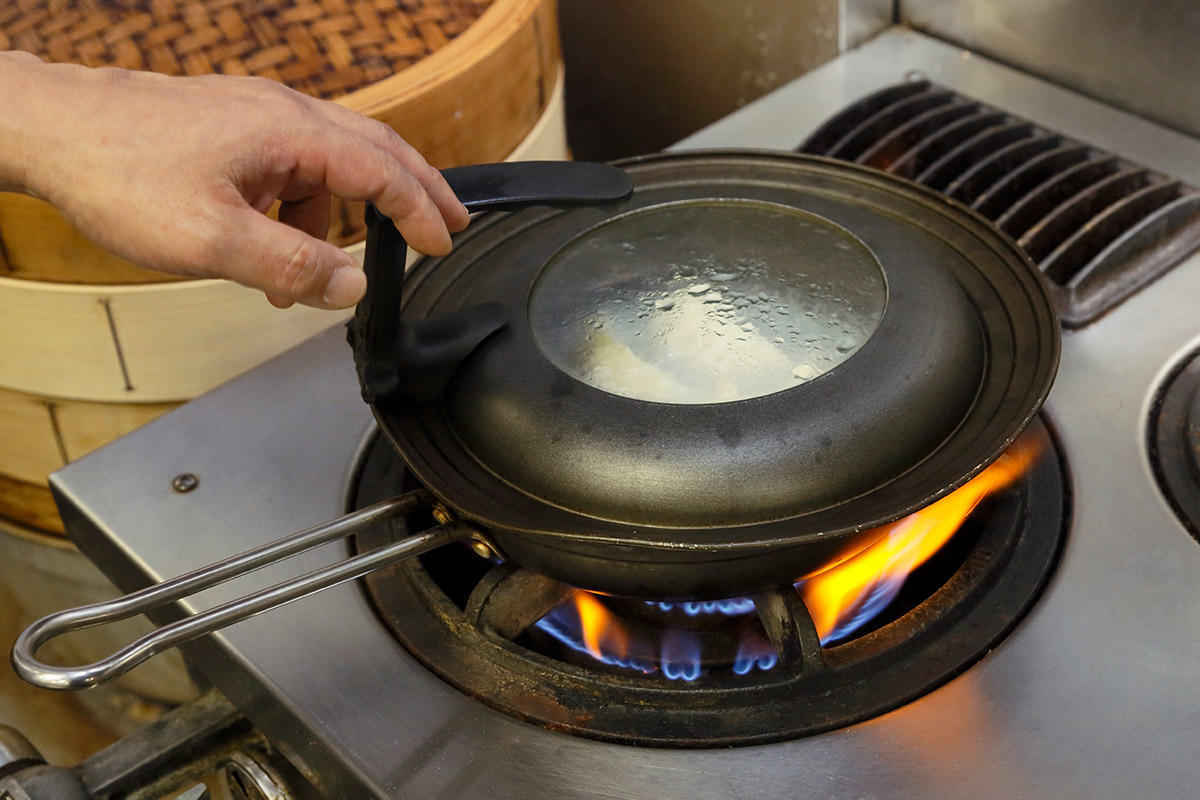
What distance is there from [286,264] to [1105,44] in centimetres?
97

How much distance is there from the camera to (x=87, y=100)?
0.76 meters

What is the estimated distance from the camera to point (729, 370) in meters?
0.76

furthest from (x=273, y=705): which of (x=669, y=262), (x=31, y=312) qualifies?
(x=31, y=312)

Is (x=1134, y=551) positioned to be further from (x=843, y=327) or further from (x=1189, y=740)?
(x=843, y=327)

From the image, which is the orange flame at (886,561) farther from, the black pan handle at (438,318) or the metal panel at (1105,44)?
the metal panel at (1105,44)

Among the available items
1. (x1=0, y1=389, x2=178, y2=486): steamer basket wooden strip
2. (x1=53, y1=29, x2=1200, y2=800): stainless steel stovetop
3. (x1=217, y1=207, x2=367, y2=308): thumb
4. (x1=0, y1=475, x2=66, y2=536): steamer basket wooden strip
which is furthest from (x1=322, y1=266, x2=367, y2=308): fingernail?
(x1=0, y1=475, x2=66, y2=536): steamer basket wooden strip

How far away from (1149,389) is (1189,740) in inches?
13.6

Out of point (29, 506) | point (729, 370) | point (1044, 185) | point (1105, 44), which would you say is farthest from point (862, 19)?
point (29, 506)

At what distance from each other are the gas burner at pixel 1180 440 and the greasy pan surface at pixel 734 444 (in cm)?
18

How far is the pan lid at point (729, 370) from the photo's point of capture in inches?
28.3

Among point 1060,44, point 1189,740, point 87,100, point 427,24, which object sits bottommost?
point 1189,740

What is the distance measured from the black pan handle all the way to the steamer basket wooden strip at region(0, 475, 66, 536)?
0.77 metres

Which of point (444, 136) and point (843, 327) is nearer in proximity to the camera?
point (843, 327)

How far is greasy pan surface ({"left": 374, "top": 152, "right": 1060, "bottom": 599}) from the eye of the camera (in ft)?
2.31
